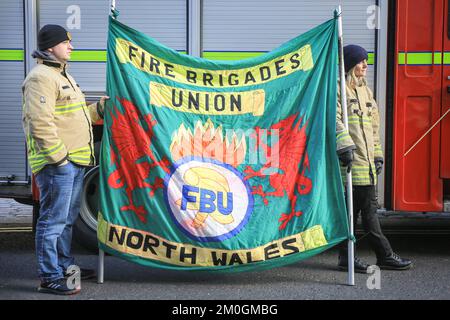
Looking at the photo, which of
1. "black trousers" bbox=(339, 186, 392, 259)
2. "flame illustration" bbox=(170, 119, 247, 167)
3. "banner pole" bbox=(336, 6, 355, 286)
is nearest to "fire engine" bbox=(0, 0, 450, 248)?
"black trousers" bbox=(339, 186, 392, 259)

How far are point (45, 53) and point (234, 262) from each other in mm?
2088

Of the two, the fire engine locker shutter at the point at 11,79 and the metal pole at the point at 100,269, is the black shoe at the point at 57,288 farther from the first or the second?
the fire engine locker shutter at the point at 11,79

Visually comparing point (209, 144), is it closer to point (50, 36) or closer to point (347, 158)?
point (347, 158)

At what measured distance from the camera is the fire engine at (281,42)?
221 inches

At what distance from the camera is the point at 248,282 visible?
4.92m

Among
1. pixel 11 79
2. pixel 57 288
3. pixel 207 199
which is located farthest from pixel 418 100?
pixel 11 79

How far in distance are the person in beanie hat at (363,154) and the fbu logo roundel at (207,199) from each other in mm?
939

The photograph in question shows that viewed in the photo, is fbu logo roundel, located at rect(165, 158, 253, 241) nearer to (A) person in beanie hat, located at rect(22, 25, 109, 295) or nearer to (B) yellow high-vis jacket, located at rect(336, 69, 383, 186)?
(A) person in beanie hat, located at rect(22, 25, 109, 295)

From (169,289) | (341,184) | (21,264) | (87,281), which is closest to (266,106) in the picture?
(341,184)

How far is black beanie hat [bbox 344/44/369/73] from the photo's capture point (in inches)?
202

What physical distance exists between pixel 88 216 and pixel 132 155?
1.40 meters

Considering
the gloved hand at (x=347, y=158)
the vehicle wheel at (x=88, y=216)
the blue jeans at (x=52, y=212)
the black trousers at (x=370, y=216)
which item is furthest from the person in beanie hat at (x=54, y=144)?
the black trousers at (x=370, y=216)

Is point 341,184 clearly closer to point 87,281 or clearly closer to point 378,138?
point 378,138

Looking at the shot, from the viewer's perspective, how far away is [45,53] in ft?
15.1
